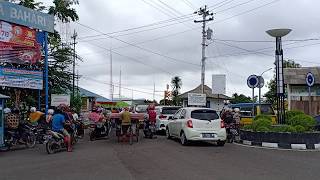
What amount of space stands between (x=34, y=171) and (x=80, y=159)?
2.63 metres

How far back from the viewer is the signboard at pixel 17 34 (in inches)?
816

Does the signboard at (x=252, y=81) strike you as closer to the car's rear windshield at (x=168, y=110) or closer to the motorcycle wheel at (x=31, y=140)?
the car's rear windshield at (x=168, y=110)

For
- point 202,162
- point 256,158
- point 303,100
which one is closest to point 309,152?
point 256,158

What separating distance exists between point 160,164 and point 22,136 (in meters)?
8.67

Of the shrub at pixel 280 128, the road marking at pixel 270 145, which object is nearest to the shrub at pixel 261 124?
the shrub at pixel 280 128

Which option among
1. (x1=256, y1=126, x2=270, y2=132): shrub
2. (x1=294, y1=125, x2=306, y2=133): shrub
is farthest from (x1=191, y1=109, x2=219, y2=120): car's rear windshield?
(x1=294, y1=125, x2=306, y2=133): shrub

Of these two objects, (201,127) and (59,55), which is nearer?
(201,127)

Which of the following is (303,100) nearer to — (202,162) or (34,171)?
(202,162)

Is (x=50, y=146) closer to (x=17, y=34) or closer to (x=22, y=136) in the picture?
(x=22, y=136)

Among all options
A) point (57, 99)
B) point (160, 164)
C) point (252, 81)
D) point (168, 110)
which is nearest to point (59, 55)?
point (57, 99)

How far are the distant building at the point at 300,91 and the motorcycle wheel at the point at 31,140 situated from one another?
19.3 meters

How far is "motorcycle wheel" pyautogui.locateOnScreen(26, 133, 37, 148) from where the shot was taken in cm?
1909

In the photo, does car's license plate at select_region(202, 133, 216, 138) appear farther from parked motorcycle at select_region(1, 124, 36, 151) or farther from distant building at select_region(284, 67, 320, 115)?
distant building at select_region(284, 67, 320, 115)

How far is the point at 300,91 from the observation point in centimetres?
3300
